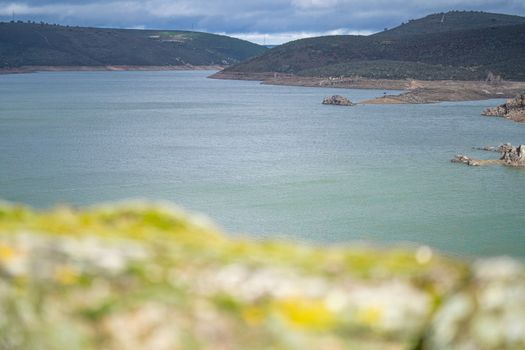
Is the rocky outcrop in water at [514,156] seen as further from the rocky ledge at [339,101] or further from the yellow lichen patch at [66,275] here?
the rocky ledge at [339,101]

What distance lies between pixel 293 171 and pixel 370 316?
5984 centimetres

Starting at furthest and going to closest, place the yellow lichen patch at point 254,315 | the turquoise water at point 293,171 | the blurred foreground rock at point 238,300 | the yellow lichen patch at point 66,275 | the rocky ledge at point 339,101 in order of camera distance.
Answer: the rocky ledge at point 339,101 < the turquoise water at point 293,171 < the yellow lichen patch at point 66,275 < the yellow lichen patch at point 254,315 < the blurred foreground rock at point 238,300

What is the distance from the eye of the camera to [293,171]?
66438 millimetres

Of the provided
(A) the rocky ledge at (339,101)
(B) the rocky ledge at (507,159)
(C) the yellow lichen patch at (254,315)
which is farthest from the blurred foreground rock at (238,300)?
(A) the rocky ledge at (339,101)

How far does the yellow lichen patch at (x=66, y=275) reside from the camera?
693 cm

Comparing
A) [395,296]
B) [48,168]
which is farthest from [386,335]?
[48,168]

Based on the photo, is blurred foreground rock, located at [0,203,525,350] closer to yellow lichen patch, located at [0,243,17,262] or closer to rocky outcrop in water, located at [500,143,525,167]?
yellow lichen patch, located at [0,243,17,262]

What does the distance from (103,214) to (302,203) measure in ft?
140

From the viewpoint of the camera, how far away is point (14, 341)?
22.8ft

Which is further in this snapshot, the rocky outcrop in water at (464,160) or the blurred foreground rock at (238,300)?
the rocky outcrop in water at (464,160)

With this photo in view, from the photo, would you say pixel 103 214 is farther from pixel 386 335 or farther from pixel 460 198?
pixel 460 198

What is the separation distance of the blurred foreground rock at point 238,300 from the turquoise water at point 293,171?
3301 cm

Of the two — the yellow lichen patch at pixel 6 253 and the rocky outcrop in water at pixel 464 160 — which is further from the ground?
the yellow lichen patch at pixel 6 253

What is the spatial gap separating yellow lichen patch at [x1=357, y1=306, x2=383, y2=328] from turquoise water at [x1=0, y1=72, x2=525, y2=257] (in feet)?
109
